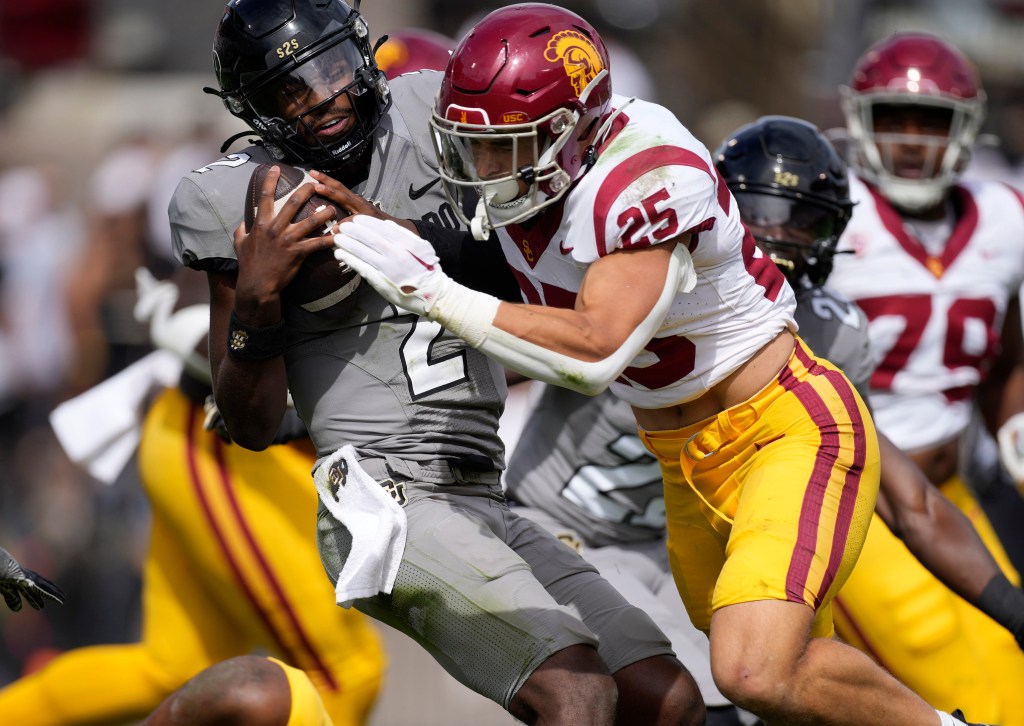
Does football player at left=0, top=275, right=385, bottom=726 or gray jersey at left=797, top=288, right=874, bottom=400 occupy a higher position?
gray jersey at left=797, top=288, right=874, bottom=400

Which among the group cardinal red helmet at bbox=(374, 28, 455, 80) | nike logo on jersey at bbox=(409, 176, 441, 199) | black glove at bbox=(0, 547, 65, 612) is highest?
nike logo on jersey at bbox=(409, 176, 441, 199)

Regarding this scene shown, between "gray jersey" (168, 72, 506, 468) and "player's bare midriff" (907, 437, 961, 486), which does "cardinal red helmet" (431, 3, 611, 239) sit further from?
"player's bare midriff" (907, 437, 961, 486)

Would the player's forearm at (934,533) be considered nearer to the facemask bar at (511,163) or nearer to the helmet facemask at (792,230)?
the helmet facemask at (792,230)

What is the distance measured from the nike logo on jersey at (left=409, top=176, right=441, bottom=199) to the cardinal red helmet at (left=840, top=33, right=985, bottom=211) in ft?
7.10

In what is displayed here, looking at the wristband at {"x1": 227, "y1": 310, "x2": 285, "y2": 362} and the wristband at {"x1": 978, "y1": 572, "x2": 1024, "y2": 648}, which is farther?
the wristband at {"x1": 978, "y1": 572, "x2": 1024, "y2": 648}

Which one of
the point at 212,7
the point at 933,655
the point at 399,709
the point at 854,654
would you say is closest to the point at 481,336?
the point at 854,654

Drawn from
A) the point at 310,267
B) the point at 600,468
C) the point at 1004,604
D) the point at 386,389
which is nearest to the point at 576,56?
the point at 310,267

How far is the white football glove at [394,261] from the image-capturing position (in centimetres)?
293

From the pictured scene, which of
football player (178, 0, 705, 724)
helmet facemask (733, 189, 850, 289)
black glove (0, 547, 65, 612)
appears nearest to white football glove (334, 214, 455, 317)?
football player (178, 0, 705, 724)

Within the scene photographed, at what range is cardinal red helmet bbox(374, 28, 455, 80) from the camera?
5.05 meters

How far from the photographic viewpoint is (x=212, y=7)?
473 inches

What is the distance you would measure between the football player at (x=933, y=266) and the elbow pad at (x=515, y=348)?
2.08 metres

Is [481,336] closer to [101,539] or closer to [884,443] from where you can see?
[884,443]

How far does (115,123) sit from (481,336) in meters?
8.15
